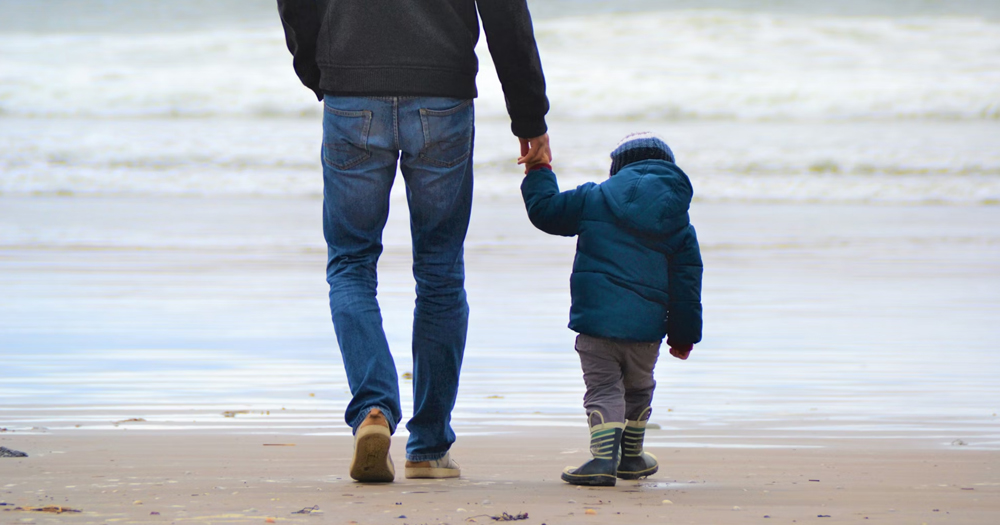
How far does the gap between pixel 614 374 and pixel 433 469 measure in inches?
19.2

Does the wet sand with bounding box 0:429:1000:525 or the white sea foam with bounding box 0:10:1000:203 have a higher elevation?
the white sea foam with bounding box 0:10:1000:203

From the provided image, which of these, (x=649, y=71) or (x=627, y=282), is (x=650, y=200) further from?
(x=649, y=71)

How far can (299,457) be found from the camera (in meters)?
2.93

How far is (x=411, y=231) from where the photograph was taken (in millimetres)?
2695

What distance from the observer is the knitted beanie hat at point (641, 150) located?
2.97 m

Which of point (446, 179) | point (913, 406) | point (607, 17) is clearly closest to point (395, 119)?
point (446, 179)

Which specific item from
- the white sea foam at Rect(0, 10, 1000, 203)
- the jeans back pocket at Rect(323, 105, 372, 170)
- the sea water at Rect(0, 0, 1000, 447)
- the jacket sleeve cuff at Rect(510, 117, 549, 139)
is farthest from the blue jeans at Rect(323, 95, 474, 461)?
the white sea foam at Rect(0, 10, 1000, 203)

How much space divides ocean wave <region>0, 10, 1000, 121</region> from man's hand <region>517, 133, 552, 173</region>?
84.7 ft

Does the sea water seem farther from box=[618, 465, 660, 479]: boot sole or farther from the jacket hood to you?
the jacket hood

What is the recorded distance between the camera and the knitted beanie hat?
2971 millimetres

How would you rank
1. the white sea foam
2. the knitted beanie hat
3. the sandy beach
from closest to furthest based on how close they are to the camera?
the sandy beach, the knitted beanie hat, the white sea foam

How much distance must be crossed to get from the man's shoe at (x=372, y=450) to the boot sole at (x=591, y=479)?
409mm

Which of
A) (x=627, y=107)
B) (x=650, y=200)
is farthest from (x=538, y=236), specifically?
(x=627, y=107)

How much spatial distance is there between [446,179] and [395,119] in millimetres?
184
